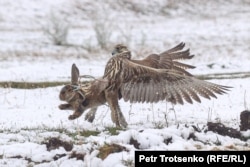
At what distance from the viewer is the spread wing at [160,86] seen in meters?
7.45

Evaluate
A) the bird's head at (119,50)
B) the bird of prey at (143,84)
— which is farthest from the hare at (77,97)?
the bird's head at (119,50)

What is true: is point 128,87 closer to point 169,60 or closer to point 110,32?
point 169,60

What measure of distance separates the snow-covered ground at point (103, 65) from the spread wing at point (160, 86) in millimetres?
415

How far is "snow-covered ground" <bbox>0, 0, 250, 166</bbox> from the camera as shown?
6.18 meters

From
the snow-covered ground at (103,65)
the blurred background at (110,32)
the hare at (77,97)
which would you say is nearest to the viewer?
the snow-covered ground at (103,65)

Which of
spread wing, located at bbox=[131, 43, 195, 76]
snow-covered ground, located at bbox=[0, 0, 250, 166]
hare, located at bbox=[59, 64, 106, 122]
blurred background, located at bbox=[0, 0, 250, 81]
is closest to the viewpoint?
snow-covered ground, located at bbox=[0, 0, 250, 166]

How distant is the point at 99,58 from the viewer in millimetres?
22922

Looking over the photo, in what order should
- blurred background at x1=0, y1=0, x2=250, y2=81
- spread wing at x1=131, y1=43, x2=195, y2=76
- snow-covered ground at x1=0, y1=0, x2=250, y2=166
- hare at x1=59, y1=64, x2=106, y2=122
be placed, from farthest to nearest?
1. blurred background at x1=0, y1=0, x2=250, y2=81
2. spread wing at x1=131, y1=43, x2=195, y2=76
3. hare at x1=59, y1=64, x2=106, y2=122
4. snow-covered ground at x1=0, y1=0, x2=250, y2=166

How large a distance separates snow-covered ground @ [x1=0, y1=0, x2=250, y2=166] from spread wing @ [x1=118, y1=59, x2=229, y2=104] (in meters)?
0.42

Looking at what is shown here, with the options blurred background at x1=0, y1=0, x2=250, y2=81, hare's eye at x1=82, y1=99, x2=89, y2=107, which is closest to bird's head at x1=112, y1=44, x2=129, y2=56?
hare's eye at x1=82, y1=99, x2=89, y2=107

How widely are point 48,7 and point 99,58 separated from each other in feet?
50.3

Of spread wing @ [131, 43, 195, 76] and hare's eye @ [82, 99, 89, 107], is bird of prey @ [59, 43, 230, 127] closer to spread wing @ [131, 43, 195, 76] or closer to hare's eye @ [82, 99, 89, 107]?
hare's eye @ [82, 99, 89, 107]

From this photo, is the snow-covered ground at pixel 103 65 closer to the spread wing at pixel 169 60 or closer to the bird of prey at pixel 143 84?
the bird of prey at pixel 143 84

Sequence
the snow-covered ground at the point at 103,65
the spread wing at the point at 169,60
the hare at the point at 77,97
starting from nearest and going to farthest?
the snow-covered ground at the point at 103,65, the hare at the point at 77,97, the spread wing at the point at 169,60
